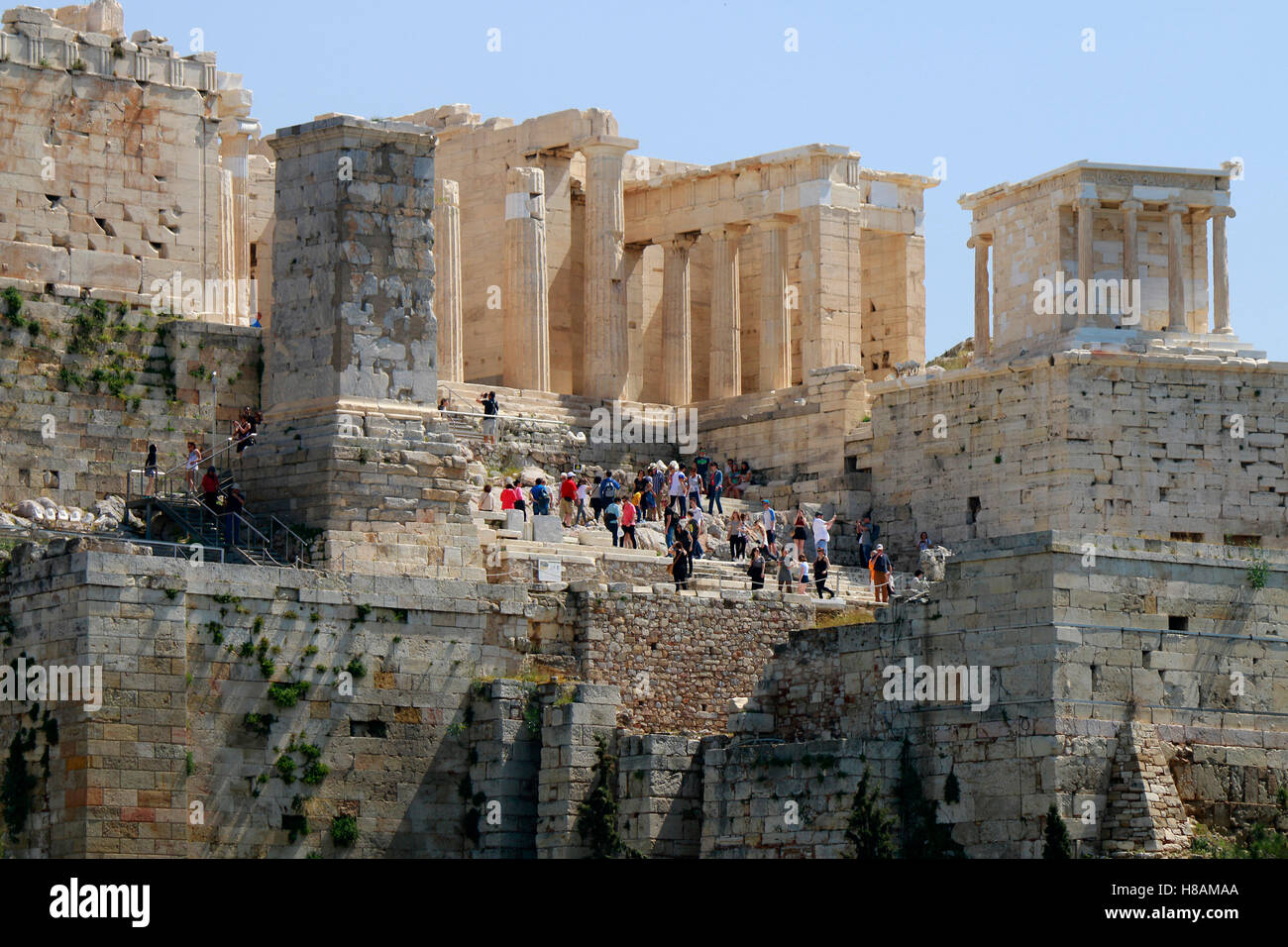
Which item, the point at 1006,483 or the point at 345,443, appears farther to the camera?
the point at 1006,483

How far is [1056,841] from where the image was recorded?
39.0 metres

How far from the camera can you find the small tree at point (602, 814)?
43.1 meters

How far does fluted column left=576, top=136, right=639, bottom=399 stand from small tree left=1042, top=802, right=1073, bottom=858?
30.2m

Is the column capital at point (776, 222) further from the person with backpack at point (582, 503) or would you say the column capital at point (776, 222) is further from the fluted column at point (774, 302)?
the person with backpack at point (582, 503)

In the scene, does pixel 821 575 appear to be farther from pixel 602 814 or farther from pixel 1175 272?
pixel 1175 272

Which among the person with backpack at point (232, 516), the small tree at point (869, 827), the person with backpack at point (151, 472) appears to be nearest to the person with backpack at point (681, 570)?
the person with backpack at point (232, 516)

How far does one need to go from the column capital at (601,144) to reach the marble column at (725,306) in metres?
2.79

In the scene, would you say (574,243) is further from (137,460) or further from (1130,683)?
(1130,683)

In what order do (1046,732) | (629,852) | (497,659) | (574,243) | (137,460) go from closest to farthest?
(1046,732) < (629,852) < (497,659) < (137,460) < (574,243)

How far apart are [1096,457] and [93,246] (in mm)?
17569

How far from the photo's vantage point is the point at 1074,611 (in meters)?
40.4

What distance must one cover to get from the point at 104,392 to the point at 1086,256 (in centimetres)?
1932

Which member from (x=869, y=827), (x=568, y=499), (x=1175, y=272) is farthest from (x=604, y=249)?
(x=869, y=827)
